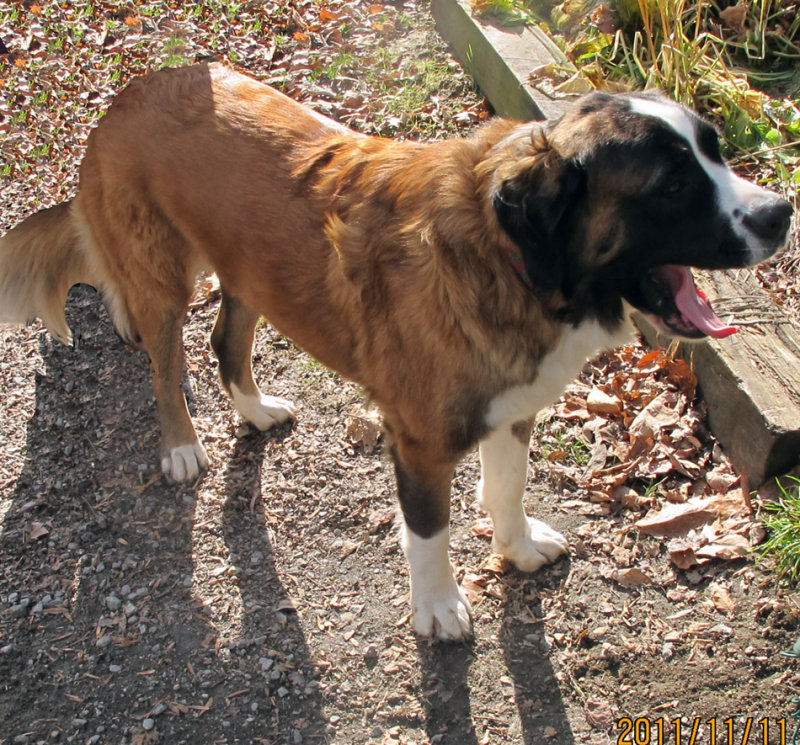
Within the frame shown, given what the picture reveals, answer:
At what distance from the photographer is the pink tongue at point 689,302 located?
2.37 meters

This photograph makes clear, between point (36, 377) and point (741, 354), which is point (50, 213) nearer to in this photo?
point (36, 377)

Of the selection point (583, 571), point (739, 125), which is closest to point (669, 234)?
point (583, 571)

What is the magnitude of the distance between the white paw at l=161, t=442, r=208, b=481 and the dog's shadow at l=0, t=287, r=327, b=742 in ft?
0.18

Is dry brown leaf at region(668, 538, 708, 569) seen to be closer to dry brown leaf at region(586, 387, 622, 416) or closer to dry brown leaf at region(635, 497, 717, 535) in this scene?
dry brown leaf at region(635, 497, 717, 535)

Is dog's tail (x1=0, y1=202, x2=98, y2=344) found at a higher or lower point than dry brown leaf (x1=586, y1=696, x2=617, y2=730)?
higher

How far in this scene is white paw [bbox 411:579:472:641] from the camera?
10.0 ft

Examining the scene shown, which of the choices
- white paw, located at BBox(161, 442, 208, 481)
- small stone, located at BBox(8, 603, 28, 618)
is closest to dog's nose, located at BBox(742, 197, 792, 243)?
white paw, located at BBox(161, 442, 208, 481)

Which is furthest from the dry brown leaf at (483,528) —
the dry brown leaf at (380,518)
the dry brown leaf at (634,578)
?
the dry brown leaf at (634,578)

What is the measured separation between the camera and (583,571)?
3.28 m

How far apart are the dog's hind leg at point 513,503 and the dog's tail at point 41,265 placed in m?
2.11

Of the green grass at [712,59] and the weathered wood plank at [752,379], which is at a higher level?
the green grass at [712,59]

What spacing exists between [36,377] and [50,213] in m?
0.92

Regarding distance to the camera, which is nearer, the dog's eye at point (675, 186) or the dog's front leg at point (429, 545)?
the dog's eye at point (675, 186)

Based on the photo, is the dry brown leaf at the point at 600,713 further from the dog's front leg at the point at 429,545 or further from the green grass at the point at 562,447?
the green grass at the point at 562,447
